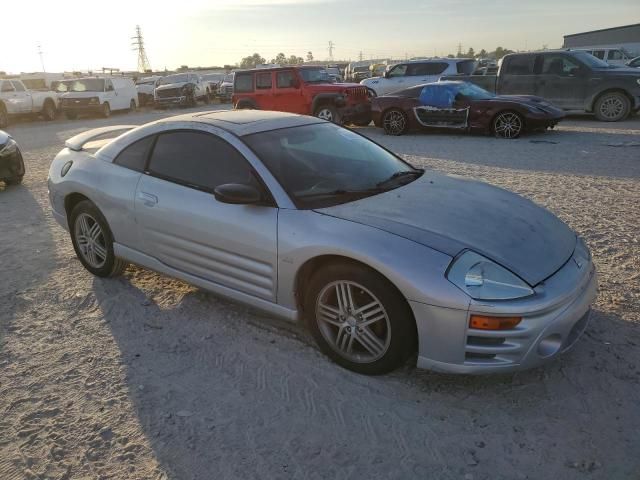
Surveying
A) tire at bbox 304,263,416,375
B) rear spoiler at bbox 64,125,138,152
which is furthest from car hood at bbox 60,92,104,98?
tire at bbox 304,263,416,375

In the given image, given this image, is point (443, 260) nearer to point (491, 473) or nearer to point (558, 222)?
point (491, 473)

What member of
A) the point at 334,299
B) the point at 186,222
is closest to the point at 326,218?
the point at 334,299

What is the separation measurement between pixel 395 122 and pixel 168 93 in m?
17.2

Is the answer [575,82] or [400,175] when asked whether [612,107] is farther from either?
[400,175]

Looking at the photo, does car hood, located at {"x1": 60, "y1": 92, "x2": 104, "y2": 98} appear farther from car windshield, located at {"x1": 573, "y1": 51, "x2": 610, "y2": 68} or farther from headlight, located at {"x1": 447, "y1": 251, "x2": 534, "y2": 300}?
headlight, located at {"x1": 447, "y1": 251, "x2": 534, "y2": 300}

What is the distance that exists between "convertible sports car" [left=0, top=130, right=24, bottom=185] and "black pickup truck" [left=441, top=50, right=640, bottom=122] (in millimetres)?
11997

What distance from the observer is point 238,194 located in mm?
3227

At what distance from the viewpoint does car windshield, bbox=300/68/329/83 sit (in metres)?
14.6

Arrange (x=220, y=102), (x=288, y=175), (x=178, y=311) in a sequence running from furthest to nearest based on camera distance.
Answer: (x=220, y=102) < (x=178, y=311) < (x=288, y=175)

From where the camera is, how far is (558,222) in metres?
3.49

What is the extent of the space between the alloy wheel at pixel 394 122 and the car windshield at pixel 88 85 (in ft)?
49.4

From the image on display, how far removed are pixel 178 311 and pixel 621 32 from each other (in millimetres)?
51767

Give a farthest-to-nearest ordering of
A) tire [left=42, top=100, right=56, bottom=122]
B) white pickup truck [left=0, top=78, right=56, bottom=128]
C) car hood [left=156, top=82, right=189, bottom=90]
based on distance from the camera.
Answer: car hood [left=156, top=82, right=189, bottom=90] → tire [left=42, top=100, right=56, bottom=122] → white pickup truck [left=0, top=78, right=56, bottom=128]

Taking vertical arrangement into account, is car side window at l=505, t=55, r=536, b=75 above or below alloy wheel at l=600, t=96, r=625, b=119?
above
